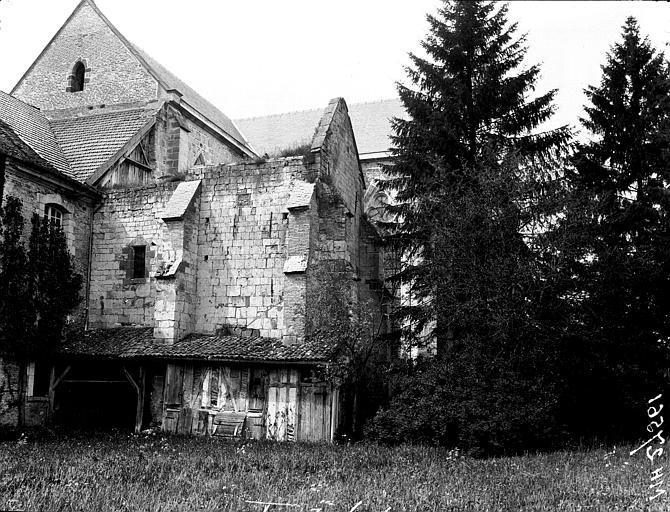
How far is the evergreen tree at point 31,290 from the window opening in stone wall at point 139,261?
6.18 ft

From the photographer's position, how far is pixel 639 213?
17.6 metres

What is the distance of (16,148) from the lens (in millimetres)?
18391

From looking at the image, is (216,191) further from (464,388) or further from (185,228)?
(464,388)

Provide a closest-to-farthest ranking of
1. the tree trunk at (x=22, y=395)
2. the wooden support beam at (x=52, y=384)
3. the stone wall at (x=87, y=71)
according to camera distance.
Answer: the tree trunk at (x=22, y=395) < the wooden support beam at (x=52, y=384) < the stone wall at (x=87, y=71)

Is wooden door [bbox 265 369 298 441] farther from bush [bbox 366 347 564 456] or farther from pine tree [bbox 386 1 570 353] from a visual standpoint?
pine tree [bbox 386 1 570 353]

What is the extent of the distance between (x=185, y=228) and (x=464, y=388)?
908cm

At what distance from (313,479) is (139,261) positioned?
11.5 meters

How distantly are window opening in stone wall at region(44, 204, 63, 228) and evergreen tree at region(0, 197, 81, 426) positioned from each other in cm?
28

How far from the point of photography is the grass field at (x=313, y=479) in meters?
8.86

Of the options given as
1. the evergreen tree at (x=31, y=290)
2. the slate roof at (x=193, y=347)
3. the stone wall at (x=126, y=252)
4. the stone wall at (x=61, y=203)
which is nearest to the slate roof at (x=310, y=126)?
the stone wall at (x=126, y=252)

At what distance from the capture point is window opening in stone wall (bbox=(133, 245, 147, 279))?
65.5ft

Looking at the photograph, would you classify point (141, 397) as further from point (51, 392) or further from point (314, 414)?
point (314, 414)

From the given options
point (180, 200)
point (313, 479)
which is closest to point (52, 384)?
point (180, 200)

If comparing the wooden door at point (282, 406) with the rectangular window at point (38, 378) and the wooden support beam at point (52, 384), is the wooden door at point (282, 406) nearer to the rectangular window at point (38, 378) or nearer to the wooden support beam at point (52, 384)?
the wooden support beam at point (52, 384)
